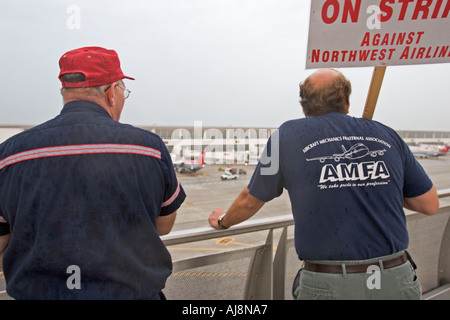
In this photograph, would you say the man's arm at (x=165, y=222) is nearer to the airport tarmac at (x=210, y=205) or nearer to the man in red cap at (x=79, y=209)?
the man in red cap at (x=79, y=209)

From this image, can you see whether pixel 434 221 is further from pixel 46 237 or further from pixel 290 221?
pixel 46 237

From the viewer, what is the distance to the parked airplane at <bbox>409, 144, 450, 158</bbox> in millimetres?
43750

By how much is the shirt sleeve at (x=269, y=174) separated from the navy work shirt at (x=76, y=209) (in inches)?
21.0

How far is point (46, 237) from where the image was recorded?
0.98 metres

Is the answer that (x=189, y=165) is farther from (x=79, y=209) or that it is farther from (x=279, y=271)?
(x=79, y=209)

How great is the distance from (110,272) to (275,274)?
1.29 metres

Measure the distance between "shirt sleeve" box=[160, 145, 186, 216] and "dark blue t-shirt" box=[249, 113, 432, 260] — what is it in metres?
0.44

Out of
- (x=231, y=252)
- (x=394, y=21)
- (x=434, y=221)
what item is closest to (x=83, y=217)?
(x=231, y=252)

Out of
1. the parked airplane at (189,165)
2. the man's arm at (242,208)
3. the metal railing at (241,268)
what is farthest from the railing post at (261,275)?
the parked airplane at (189,165)

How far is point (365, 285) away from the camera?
1.22 meters

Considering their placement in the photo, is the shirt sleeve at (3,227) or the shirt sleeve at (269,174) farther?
the shirt sleeve at (269,174)

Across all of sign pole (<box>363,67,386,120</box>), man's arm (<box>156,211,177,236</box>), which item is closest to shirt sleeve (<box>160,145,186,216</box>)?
man's arm (<box>156,211,177,236</box>)

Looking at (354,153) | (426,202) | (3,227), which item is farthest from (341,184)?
(3,227)

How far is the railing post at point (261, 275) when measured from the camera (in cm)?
191
